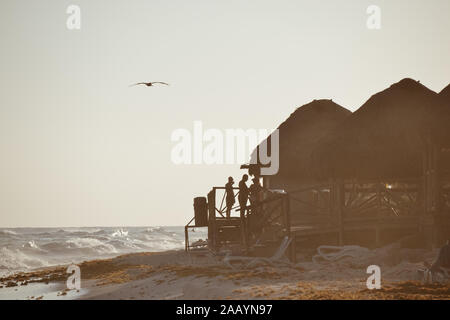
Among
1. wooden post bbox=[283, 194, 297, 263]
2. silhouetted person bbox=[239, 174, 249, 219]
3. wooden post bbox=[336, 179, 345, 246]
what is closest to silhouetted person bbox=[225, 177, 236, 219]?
silhouetted person bbox=[239, 174, 249, 219]

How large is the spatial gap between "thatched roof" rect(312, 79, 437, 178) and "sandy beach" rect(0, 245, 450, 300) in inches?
145

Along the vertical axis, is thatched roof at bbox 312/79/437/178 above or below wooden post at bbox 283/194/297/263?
above

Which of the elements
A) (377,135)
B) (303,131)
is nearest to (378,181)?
(377,135)

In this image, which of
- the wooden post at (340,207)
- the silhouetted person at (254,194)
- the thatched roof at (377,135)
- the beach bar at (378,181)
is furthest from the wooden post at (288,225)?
the thatched roof at (377,135)

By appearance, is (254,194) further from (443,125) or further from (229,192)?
(443,125)

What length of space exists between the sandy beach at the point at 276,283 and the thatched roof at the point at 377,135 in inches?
145

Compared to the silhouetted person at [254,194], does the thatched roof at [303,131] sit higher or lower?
higher

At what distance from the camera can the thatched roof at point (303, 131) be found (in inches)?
1152

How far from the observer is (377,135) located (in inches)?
768

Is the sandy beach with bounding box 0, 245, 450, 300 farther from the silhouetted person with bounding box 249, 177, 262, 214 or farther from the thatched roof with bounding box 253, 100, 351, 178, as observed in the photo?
the thatched roof with bounding box 253, 100, 351, 178

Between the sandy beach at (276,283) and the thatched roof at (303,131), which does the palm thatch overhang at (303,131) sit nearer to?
the thatched roof at (303,131)

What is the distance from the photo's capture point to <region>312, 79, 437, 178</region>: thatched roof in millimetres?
19234
